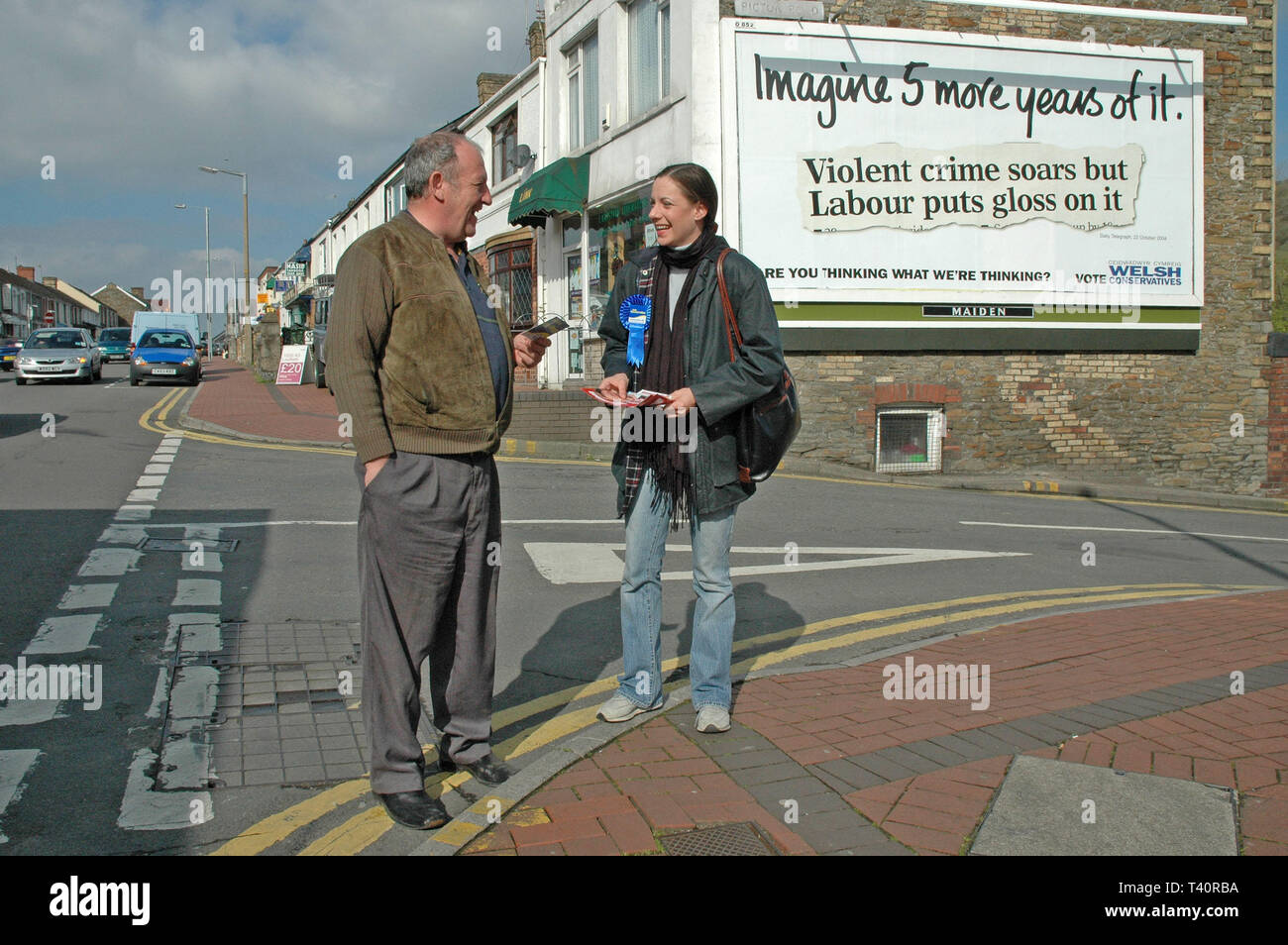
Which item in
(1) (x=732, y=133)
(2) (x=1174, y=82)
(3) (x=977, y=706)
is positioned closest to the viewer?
(3) (x=977, y=706)

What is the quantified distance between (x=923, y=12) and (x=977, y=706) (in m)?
14.7

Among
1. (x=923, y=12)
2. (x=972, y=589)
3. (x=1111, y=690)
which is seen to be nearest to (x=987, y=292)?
(x=923, y=12)

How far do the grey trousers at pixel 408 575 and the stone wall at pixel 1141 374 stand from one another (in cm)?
1270

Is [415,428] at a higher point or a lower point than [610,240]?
lower

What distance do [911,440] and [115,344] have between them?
35.2 m

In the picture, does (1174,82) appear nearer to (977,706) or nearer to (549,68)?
(549,68)

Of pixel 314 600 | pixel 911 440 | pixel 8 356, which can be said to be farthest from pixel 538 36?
pixel 8 356

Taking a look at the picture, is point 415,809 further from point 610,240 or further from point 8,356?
point 8,356

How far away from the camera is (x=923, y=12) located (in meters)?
16.4

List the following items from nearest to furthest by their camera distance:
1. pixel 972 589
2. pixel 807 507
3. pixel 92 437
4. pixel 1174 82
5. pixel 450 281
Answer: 1. pixel 450 281
2. pixel 972 589
3. pixel 807 507
4. pixel 92 437
5. pixel 1174 82

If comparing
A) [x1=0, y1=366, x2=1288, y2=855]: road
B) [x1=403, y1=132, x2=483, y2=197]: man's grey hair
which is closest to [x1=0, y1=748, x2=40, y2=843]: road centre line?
[x1=0, y1=366, x2=1288, y2=855]: road

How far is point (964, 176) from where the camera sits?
54.4 ft

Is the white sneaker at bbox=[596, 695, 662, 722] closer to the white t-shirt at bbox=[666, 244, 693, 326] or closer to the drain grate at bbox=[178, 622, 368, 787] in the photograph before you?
the drain grate at bbox=[178, 622, 368, 787]

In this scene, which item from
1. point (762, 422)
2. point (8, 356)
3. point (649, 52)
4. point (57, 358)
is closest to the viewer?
point (762, 422)
